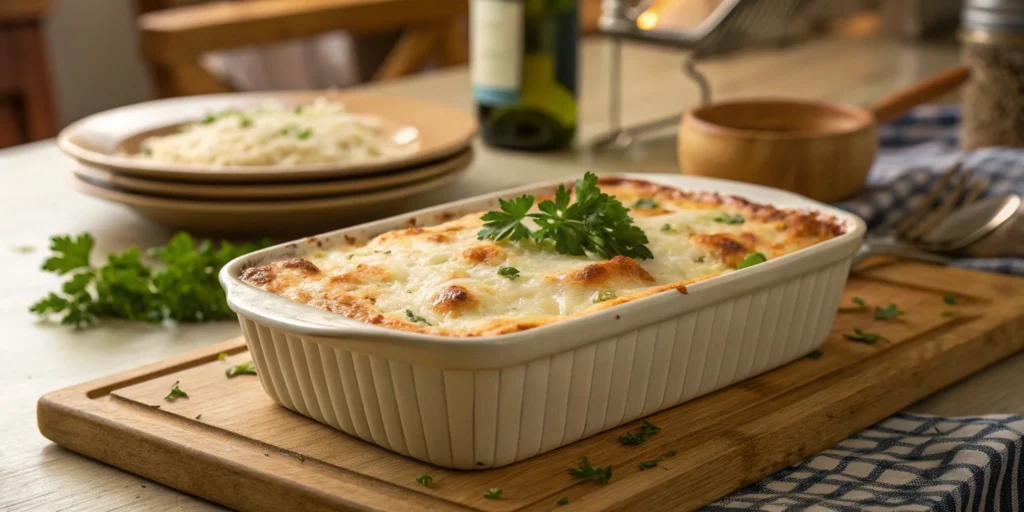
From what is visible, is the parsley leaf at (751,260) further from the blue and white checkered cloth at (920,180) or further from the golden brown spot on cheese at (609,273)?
the blue and white checkered cloth at (920,180)

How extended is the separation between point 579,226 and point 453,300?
0.20m

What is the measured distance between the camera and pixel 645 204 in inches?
52.9

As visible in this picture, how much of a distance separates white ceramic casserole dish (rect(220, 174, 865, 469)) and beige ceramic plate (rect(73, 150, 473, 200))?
1.41 feet

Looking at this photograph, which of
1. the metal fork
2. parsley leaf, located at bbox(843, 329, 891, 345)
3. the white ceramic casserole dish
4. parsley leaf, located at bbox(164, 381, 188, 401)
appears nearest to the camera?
the white ceramic casserole dish

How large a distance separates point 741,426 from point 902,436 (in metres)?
0.19

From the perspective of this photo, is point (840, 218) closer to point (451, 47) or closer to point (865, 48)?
point (865, 48)

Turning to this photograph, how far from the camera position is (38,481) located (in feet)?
3.39

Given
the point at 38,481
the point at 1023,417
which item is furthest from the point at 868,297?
the point at 38,481

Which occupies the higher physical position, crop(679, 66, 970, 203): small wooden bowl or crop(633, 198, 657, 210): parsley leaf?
crop(633, 198, 657, 210): parsley leaf

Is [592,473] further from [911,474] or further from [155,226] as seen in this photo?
[155,226]

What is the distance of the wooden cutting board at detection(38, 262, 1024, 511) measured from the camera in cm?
94

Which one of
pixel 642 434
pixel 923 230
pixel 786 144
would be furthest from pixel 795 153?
pixel 642 434

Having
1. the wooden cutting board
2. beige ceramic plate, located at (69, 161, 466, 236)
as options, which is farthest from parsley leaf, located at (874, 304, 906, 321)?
beige ceramic plate, located at (69, 161, 466, 236)

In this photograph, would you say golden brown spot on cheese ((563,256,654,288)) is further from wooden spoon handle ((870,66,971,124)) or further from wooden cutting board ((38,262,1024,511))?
wooden spoon handle ((870,66,971,124))
